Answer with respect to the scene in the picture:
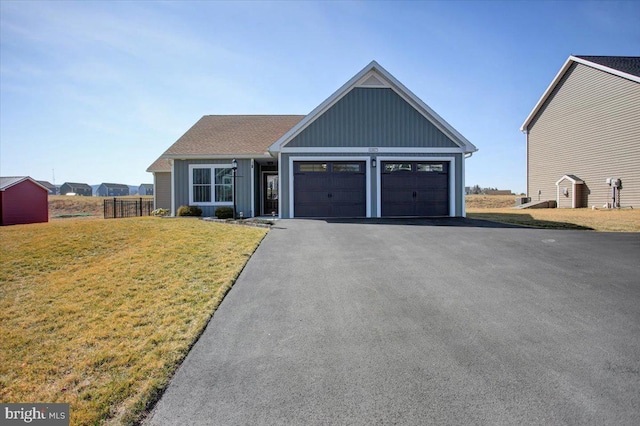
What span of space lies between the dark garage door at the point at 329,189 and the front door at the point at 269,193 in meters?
4.46

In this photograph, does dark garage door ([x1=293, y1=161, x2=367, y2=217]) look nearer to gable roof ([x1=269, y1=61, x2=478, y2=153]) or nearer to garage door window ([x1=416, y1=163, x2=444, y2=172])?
gable roof ([x1=269, y1=61, x2=478, y2=153])

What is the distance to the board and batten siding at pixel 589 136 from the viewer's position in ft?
66.9

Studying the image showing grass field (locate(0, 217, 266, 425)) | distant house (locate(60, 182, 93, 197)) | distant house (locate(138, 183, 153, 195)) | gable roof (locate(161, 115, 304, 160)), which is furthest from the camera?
distant house (locate(138, 183, 153, 195))

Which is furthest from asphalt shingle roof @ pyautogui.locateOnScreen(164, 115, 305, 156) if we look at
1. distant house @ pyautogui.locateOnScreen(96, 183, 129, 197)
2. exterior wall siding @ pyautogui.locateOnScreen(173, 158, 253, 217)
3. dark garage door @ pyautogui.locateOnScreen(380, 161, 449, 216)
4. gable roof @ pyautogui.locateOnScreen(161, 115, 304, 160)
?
distant house @ pyautogui.locateOnScreen(96, 183, 129, 197)

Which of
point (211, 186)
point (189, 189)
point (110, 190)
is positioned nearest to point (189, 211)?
point (189, 189)

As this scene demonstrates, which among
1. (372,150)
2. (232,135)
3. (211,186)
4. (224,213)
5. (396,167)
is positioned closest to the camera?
(372,150)

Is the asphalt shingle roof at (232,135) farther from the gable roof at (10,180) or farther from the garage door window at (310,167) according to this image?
the gable roof at (10,180)

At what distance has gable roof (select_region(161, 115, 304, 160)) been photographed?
1753cm

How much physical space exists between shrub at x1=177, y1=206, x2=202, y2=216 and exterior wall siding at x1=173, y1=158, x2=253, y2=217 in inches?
17.9

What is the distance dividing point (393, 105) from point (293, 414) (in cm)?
1492

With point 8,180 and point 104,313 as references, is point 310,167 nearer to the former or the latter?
point 104,313

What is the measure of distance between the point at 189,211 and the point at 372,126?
30.0ft

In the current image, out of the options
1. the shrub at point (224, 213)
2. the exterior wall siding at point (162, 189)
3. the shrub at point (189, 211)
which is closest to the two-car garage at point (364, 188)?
the shrub at point (224, 213)

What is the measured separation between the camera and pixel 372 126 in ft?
52.0
